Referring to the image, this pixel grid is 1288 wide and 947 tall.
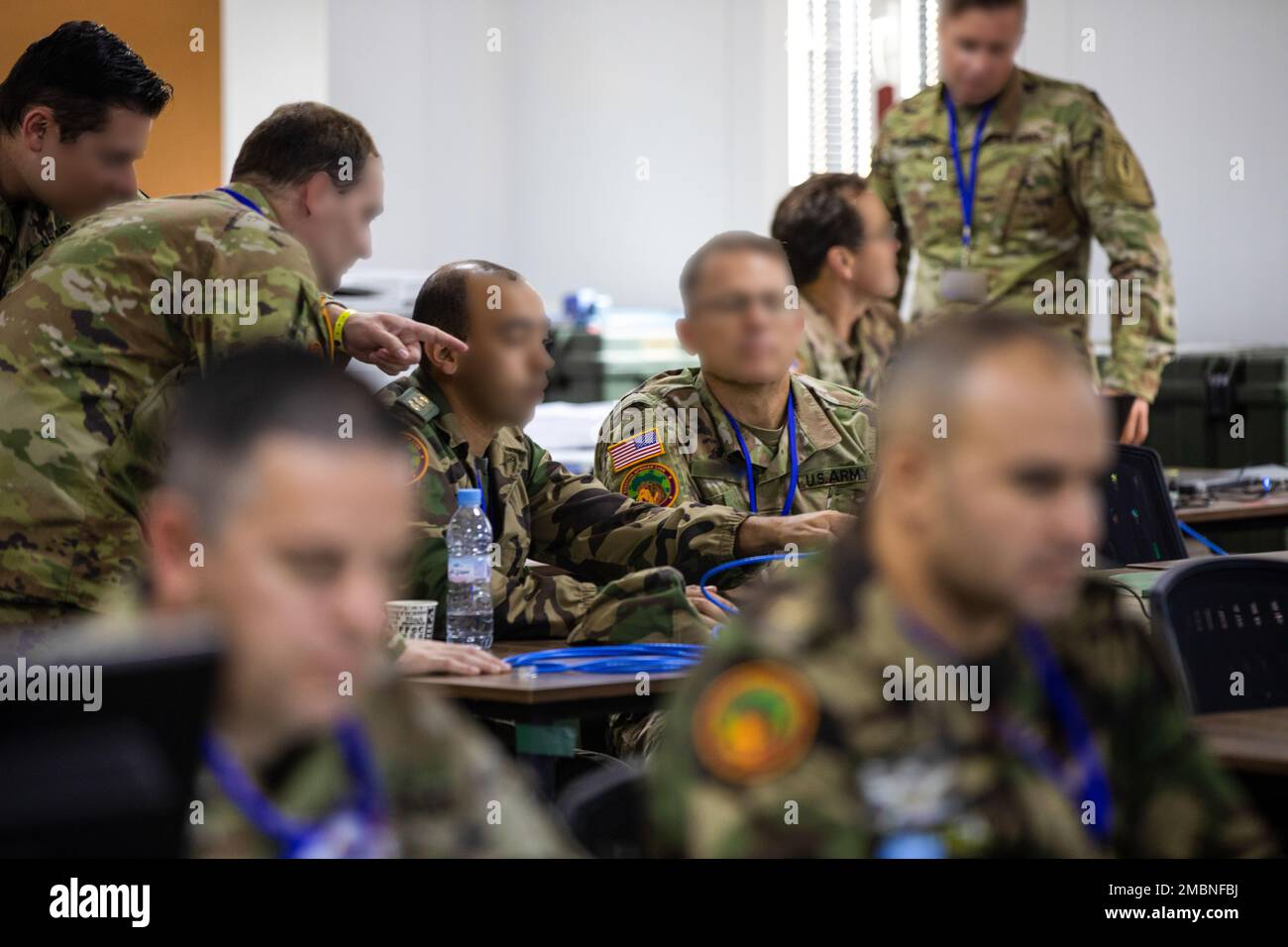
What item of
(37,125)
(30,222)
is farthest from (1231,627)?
(30,222)

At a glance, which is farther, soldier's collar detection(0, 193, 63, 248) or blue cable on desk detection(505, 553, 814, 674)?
soldier's collar detection(0, 193, 63, 248)

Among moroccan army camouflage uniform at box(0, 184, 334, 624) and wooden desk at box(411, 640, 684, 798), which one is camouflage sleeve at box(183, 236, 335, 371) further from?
wooden desk at box(411, 640, 684, 798)

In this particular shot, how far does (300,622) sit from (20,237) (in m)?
2.38

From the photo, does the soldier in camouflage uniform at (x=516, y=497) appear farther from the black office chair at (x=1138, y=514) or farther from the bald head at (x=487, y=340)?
the black office chair at (x=1138, y=514)

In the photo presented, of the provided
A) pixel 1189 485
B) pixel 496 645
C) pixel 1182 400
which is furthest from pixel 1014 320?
pixel 1182 400

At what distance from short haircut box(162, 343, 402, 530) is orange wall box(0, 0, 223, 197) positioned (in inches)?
155

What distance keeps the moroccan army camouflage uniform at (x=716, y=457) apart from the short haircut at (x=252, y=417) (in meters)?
1.94

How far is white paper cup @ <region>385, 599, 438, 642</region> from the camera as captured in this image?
229 centimetres

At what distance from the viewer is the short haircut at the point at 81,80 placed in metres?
2.68

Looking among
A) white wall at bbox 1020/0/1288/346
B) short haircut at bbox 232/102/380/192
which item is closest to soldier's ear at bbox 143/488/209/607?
short haircut at bbox 232/102/380/192

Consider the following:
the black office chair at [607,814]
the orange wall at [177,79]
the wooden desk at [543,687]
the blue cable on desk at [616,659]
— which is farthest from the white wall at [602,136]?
the black office chair at [607,814]

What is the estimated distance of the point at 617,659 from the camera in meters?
2.20

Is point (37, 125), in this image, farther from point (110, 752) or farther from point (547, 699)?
point (110, 752)
